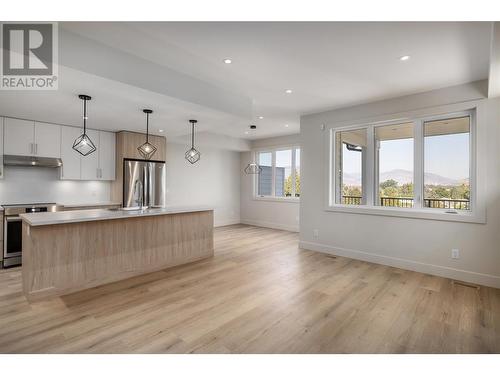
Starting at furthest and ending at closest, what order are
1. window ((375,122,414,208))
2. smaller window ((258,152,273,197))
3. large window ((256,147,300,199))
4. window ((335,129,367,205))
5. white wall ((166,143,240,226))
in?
smaller window ((258,152,273,197)) → large window ((256,147,300,199)) → white wall ((166,143,240,226)) → window ((335,129,367,205)) → window ((375,122,414,208))

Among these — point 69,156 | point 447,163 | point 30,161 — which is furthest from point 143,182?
point 447,163

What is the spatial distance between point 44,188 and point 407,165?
651cm

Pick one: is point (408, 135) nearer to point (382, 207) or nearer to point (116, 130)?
point (382, 207)

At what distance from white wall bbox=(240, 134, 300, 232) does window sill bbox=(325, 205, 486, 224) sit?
8.03 ft

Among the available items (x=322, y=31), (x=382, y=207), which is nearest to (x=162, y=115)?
(x=322, y=31)

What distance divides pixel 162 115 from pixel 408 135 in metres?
4.00

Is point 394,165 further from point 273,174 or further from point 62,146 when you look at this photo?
point 62,146

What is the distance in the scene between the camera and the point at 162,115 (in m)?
4.04

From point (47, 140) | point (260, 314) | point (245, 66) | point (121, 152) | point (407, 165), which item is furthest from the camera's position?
point (121, 152)

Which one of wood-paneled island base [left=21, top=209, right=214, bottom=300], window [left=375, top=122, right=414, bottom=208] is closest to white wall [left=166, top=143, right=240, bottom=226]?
wood-paneled island base [left=21, top=209, right=214, bottom=300]

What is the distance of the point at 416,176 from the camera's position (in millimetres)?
4008

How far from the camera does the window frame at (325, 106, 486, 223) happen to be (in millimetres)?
3494

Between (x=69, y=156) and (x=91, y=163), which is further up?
(x=69, y=156)

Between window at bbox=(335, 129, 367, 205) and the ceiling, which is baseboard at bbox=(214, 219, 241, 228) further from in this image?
the ceiling
